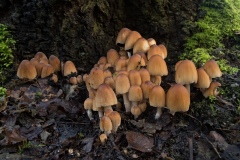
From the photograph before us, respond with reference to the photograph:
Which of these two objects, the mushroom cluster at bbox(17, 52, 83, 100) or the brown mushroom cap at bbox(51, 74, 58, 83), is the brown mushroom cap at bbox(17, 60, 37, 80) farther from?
the brown mushroom cap at bbox(51, 74, 58, 83)

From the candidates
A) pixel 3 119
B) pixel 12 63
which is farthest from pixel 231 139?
pixel 12 63

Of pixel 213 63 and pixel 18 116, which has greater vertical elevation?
pixel 213 63

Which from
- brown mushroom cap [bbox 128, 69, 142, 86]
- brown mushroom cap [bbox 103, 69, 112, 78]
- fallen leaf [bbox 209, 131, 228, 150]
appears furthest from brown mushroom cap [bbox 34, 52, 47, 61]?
fallen leaf [bbox 209, 131, 228, 150]

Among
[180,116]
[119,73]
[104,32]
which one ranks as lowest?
[180,116]

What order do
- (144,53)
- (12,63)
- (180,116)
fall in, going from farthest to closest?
1. (12,63)
2. (144,53)
3. (180,116)

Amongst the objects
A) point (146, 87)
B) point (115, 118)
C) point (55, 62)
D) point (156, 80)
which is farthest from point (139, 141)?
point (55, 62)

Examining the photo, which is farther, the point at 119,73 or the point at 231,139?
the point at 119,73

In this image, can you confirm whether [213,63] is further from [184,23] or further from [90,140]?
[90,140]

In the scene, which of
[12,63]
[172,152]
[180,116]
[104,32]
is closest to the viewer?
[172,152]

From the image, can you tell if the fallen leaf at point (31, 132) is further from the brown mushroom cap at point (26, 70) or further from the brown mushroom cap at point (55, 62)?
the brown mushroom cap at point (55, 62)
